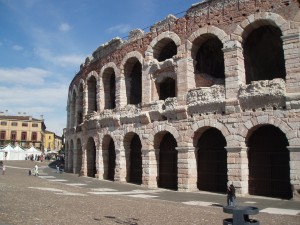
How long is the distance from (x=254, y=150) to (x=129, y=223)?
8880 millimetres

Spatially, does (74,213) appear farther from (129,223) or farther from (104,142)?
(104,142)

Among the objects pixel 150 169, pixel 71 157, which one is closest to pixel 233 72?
pixel 150 169

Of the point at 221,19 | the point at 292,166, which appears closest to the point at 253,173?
the point at 292,166

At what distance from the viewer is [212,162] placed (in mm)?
16812

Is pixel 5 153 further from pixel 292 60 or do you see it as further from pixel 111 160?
pixel 292 60

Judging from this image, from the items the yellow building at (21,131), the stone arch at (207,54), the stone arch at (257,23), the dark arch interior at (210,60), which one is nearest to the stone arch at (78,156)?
the dark arch interior at (210,60)

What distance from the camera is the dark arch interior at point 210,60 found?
18641mm

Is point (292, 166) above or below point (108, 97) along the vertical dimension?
below

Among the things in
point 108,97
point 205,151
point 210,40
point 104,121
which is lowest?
point 205,151

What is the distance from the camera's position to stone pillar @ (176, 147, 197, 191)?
16.5 meters

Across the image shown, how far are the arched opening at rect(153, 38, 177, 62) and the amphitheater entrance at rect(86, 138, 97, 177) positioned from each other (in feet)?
29.4

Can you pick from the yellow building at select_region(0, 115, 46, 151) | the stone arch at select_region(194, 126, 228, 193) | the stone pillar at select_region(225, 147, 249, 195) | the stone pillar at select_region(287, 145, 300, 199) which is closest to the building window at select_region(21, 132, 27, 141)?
the yellow building at select_region(0, 115, 46, 151)

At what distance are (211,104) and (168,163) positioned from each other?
4.69 metres

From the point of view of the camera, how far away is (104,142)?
74.9 ft
